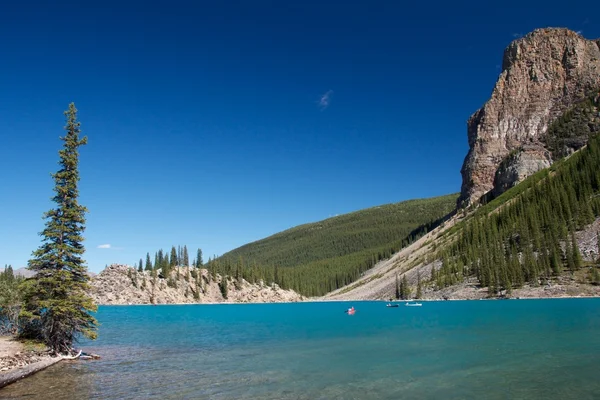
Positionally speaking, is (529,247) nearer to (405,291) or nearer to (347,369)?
(405,291)

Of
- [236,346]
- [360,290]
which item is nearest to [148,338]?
[236,346]

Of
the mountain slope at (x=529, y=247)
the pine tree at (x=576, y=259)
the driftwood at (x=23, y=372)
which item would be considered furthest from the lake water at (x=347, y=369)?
the mountain slope at (x=529, y=247)

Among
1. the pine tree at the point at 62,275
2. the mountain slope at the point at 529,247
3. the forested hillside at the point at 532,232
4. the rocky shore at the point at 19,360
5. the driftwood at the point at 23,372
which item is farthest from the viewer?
the forested hillside at the point at 532,232

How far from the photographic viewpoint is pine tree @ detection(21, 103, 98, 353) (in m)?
36.8

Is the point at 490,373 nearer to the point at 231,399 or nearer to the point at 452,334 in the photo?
the point at 231,399

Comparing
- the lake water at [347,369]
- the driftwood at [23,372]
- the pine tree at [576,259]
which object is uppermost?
the pine tree at [576,259]

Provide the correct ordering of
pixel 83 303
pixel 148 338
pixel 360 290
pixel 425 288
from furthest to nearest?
pixel 360 290, pixel 425 288, pixel 148 338, pixel 83 303

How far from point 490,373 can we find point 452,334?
24051mm

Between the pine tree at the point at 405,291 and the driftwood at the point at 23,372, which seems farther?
the pine tree at the point at 405,291

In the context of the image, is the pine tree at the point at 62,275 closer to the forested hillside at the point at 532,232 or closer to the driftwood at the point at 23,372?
the driftwood at the point at 23,372

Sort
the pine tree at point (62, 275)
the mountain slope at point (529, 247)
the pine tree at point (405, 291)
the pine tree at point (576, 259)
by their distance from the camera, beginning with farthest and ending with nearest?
the pine tree at point (405, 291) < the mountain slope at point (529, 247) < the pine tree at point (576, 259) < the pine tree at point (62, 275)

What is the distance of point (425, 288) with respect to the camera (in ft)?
502

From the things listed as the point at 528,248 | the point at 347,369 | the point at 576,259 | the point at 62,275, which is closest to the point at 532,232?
the point at 528,248

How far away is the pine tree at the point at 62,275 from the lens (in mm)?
36844
